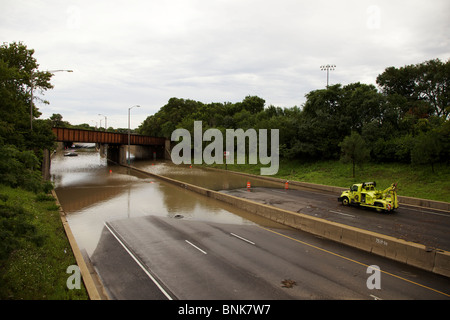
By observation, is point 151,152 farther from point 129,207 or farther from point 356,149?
point 129,207

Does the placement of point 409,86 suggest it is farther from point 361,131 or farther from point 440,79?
point 361,131

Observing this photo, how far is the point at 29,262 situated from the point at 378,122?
43.3 m

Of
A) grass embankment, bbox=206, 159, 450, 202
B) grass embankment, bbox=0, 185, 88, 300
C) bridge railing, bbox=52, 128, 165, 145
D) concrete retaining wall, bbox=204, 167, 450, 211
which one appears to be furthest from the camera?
bridge railing, bbox=52, 128, 165, 145

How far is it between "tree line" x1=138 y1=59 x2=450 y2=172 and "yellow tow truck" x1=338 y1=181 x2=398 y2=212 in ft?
37.0

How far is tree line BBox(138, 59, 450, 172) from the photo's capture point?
32.3m

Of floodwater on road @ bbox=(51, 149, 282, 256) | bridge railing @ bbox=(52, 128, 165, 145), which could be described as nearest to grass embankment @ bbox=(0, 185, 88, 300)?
floodwater on road @ bbox=(51, 149, 282, 256)

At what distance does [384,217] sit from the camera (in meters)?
18.7

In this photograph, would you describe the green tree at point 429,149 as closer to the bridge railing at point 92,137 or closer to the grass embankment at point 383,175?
the grass embankment at point 383,175

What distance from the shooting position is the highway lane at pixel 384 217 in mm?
14719

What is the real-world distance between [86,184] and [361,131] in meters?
39.3

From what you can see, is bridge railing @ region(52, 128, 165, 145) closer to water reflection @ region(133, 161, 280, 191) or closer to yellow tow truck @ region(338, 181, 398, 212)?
water reflection @ region(133, 161, 280, 191)

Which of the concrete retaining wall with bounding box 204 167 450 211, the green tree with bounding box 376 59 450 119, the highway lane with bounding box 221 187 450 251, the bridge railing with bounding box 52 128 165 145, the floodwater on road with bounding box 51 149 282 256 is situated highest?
the green tree with bounding box 376 59 450 119

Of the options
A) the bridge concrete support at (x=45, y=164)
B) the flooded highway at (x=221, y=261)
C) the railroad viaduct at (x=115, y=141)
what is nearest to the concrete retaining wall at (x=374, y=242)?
the flooded highway at (x=221, y=261)

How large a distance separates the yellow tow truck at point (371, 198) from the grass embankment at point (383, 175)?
6.53 meters
